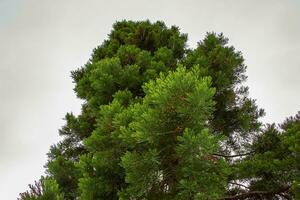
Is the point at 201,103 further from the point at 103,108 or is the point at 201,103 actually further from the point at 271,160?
the point at 271,160

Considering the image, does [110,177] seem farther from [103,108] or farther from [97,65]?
[97,65]

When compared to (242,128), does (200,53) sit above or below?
above

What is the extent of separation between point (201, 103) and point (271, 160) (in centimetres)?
360

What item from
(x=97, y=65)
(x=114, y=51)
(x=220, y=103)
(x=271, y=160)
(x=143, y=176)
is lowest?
(x=143, y=176)

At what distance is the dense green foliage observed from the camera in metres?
7.48

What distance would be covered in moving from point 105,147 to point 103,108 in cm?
90

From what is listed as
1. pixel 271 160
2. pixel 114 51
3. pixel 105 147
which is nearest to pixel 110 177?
pixel 105 147

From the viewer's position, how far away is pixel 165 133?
7.76 meters

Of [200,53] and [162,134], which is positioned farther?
[200,53]

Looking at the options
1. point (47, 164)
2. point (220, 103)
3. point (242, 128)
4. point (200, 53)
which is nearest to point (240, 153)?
point (242, 128)

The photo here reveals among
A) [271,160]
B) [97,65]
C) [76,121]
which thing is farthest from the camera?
[76,121]

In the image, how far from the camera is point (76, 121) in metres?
12.0

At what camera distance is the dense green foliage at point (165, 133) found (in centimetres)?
748

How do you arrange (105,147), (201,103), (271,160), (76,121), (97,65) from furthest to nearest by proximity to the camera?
(76,121)
(97,65)
(271,160)
(105,147)
(201,103)
